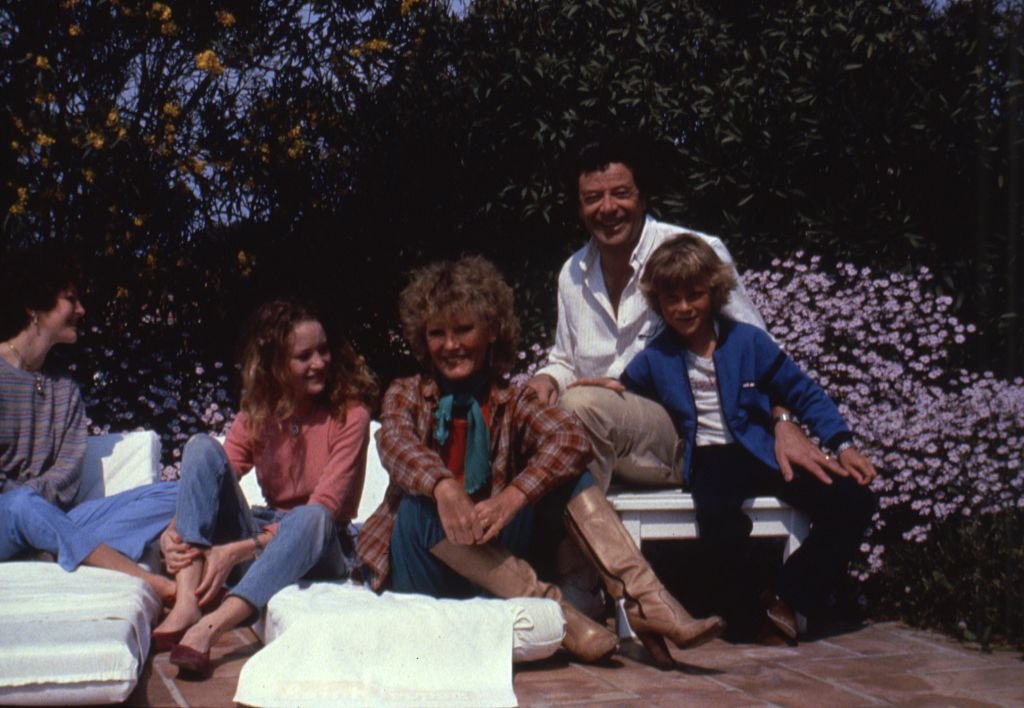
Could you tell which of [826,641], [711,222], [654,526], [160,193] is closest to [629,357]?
[654,526]

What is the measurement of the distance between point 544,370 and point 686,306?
67 centimetres

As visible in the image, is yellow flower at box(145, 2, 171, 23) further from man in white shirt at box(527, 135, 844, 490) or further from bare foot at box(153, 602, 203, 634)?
bare foot at box(153, 602, 203, 634)

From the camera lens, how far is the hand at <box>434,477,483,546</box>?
3285 millimetres

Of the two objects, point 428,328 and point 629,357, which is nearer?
point 428,328

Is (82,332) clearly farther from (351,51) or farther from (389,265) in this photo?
(351,51)

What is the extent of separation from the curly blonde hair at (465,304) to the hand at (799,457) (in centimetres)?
93

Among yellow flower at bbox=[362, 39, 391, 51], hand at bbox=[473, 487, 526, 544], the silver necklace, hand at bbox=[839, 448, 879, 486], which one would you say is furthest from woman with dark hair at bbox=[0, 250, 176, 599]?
yellow flower at bbox=[362, 39, 391, 51]

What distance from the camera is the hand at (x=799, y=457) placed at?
3807mm

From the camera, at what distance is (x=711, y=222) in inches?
240

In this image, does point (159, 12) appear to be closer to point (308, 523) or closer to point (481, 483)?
point (308, 523)

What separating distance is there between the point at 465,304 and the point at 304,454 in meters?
0.82

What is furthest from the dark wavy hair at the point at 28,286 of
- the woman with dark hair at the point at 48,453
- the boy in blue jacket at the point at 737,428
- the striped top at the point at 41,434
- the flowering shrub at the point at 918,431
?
the flowering shrub at the point at 918,431

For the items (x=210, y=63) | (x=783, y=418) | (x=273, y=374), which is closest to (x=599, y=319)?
(x=783, y=418)

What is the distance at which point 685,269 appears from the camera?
4012mm
